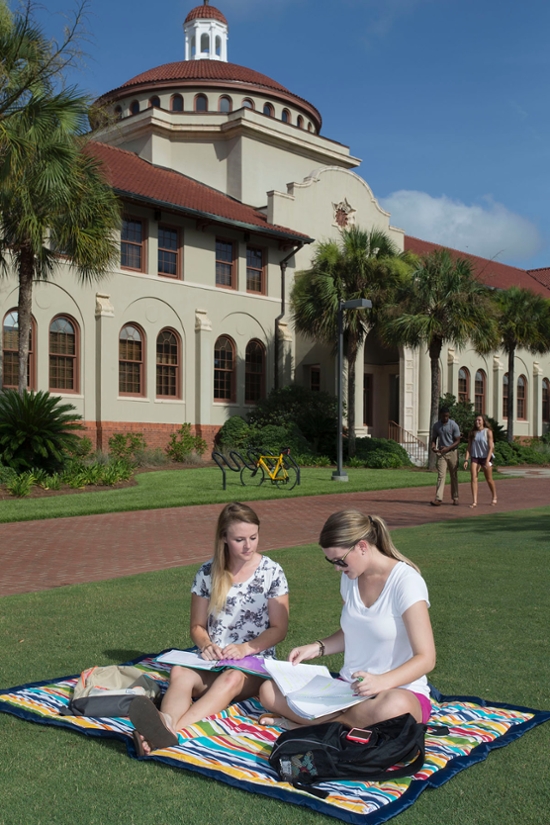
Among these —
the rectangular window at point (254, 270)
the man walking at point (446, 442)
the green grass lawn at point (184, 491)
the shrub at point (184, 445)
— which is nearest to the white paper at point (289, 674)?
the green grass lawn at point (184, 491)

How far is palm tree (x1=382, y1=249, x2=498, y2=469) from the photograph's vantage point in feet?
85.9

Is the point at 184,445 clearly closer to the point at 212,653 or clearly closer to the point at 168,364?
the point at 168,364

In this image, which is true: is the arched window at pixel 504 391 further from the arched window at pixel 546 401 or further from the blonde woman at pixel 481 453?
the blonde woman at pixel 481 453

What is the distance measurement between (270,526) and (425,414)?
22.6m

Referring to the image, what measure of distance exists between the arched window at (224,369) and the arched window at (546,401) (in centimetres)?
2424

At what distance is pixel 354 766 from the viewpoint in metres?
3.61

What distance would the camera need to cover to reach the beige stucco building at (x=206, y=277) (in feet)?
83.9

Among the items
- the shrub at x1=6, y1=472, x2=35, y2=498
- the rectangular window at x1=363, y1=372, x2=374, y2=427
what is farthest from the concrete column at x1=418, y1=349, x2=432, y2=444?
the shrub at x1=6, y1=472, x2=35, y2=498

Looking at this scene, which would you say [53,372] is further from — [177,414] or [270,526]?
[270,526]

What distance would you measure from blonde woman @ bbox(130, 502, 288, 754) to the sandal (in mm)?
314

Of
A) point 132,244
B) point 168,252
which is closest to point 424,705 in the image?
point 132,244

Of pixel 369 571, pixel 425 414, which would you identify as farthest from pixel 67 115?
pixel 425 414

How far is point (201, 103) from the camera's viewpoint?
37.1 m

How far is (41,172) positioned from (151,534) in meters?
8.61
